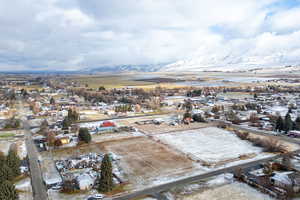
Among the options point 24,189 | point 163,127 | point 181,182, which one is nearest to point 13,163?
point 24,189

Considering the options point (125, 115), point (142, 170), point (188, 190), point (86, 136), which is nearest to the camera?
point (188, 190)

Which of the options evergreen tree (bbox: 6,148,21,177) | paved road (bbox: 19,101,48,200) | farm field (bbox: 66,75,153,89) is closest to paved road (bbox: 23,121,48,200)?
paved road (bbox: 19,101,48,200)

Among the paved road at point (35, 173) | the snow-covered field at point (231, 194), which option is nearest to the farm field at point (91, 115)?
the paved road at point (35, 173)

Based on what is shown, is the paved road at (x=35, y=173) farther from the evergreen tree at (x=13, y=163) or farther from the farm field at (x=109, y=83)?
the farm field at (x=109, y=83)

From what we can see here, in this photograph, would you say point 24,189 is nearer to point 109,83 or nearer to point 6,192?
point 6,192

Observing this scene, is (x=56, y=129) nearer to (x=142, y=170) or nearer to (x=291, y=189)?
(x=142, y=170)

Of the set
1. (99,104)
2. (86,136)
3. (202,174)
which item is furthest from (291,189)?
(99,104)
